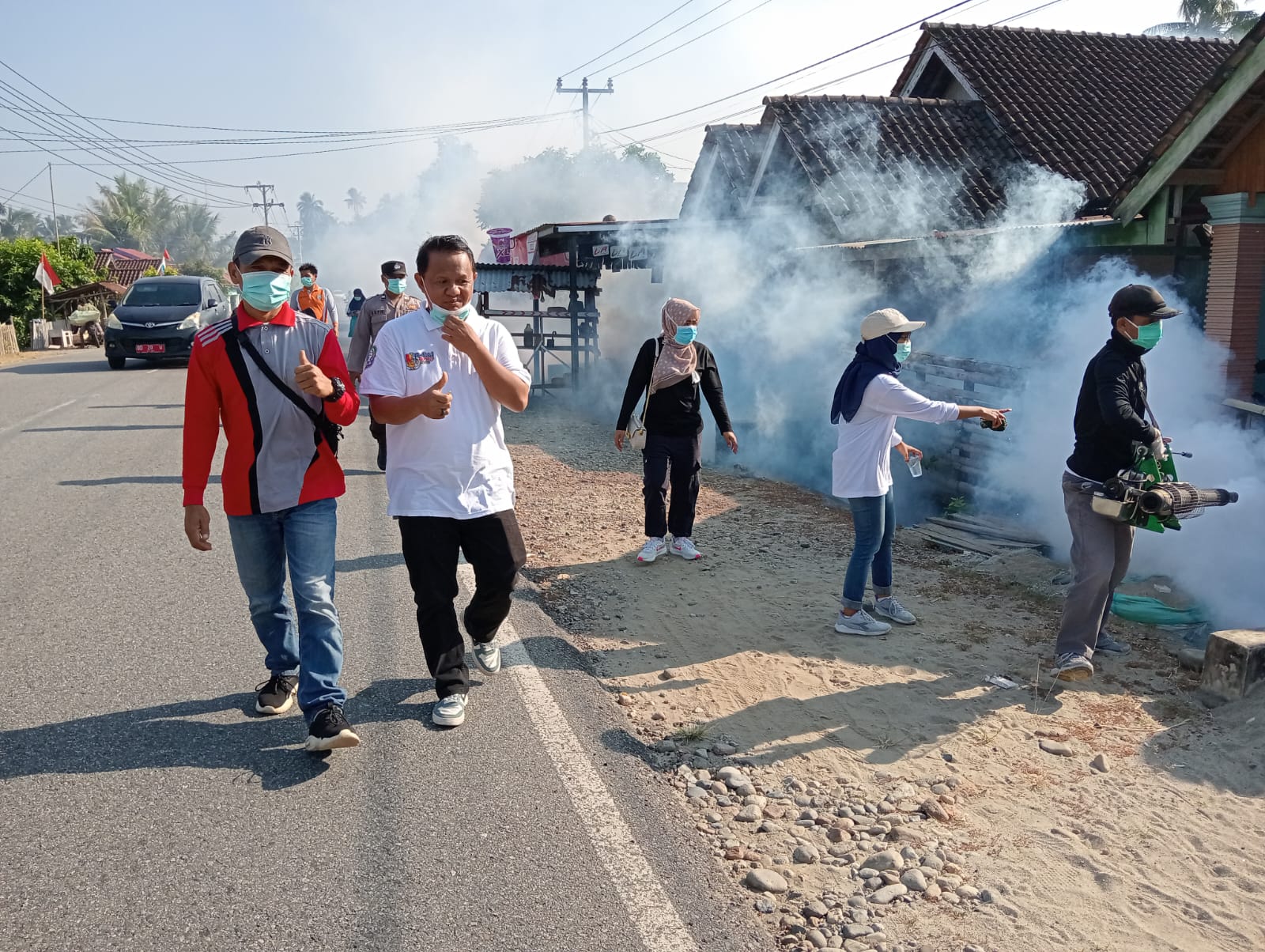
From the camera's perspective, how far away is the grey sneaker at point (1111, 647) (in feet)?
17.3

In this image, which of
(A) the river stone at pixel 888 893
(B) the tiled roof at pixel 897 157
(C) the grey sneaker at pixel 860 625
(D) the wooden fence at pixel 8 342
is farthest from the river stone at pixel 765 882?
(D) the wooden fence at pixel 8 342

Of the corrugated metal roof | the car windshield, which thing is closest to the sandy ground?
the corrugated metal roof

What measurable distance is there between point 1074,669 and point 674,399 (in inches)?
124

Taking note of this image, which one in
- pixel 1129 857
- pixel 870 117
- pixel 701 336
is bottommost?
pixel 1129 857

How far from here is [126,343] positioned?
782 inches

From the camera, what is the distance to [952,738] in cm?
425

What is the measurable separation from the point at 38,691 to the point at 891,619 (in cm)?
430

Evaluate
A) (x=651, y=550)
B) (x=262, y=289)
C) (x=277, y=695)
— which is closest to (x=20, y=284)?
(x=651, y=550)

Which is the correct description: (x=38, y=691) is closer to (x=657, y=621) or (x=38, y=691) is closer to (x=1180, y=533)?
(x=657, y=621)

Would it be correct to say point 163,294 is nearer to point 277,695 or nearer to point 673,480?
point 673,480

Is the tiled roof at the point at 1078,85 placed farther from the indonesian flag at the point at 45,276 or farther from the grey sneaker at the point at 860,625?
the indonesian flag at the point at 45,276

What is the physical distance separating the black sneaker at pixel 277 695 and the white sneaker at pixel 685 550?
3.24 metres

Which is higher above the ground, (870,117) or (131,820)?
(870,117)

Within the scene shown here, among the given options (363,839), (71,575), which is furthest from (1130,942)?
(71,575)
